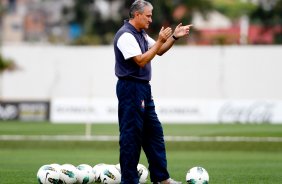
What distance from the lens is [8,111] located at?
3912 cm

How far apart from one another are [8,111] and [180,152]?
16.3 m

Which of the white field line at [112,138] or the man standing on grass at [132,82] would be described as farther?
the white field line at [112,138]

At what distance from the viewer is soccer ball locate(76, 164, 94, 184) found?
12648mm

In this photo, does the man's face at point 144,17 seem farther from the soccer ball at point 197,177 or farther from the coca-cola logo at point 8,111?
the coca-cola logo at point 8,111

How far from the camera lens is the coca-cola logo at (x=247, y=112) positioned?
3456 cm

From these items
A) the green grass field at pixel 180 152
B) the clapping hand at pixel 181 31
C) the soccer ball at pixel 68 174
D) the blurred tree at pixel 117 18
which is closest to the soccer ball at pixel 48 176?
the soccer ball at pixel 68 174

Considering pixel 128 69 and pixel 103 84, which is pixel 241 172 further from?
pixel 103 84

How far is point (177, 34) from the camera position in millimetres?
11953

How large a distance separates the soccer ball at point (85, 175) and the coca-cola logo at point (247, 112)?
2202cm

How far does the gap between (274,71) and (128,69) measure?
37.4m

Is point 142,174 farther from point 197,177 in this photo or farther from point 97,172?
point 197,177

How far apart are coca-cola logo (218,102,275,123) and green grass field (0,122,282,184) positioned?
530 millimetres

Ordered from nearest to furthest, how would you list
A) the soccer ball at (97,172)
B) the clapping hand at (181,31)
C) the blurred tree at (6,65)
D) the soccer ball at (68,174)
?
1. the clapping hand at (181,31)
2. the soccer ball at (68,174)
3. the soccer ball at (97,172)
4. the blurred tree at (6,65)

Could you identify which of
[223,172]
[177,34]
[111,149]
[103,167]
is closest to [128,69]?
[177,34]
